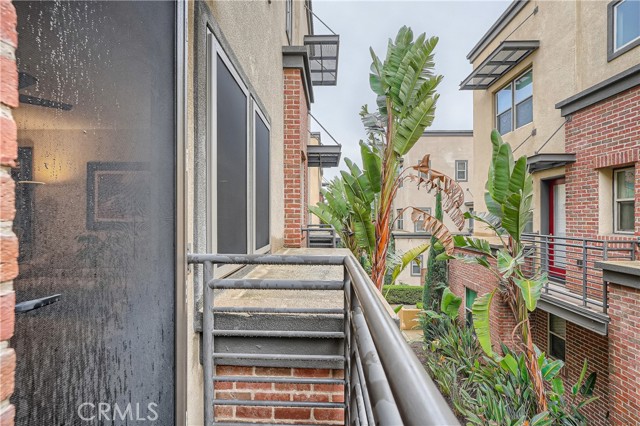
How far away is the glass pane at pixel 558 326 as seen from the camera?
726 cm

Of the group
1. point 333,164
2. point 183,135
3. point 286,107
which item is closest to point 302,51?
point 286,107

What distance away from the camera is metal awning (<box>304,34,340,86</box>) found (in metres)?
8.17

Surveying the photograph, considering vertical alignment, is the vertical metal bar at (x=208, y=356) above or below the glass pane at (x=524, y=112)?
below

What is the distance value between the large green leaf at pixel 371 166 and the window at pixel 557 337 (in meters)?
5.80

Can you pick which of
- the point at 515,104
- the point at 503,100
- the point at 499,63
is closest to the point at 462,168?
the point at 503,100

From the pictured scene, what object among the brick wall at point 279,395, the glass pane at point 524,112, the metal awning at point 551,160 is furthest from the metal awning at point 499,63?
the brick wall at point 279,395

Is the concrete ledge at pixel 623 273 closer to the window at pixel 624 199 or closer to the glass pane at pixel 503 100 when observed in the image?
the window at pixel 624 199

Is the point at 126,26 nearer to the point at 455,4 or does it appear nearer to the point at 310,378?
the point at 310,378

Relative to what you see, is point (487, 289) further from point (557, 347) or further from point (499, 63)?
point (499, 63)

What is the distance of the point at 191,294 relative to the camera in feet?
6.98

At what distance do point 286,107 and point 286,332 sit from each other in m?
5.31

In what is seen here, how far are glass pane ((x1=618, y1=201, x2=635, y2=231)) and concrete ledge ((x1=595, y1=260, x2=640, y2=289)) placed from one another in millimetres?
1937

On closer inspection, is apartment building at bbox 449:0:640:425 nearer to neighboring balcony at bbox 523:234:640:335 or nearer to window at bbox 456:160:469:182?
neighboring balcony at bbox 523:234:640:335

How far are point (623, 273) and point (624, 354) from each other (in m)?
1.11
